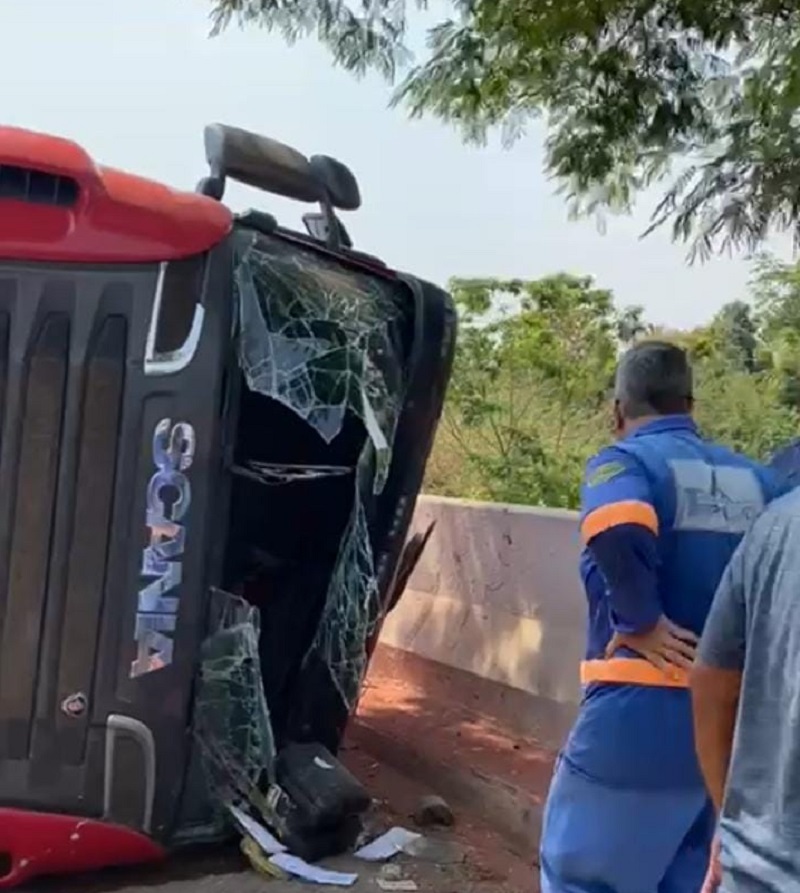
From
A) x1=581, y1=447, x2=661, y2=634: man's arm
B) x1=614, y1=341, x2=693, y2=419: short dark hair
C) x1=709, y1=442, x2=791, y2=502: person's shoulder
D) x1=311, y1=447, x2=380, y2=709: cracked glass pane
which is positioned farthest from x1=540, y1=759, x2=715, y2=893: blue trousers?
x1=311, y1=447, x2=380, y2=709: cracked glass pane

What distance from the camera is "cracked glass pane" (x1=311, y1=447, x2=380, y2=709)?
457cm

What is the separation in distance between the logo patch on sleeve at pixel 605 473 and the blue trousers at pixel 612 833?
0.65 meters

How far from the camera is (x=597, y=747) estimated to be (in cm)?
320

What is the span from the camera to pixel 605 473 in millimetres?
3188

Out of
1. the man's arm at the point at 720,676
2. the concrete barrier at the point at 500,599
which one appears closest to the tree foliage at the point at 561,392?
the concrete barrier at the point at 500,599

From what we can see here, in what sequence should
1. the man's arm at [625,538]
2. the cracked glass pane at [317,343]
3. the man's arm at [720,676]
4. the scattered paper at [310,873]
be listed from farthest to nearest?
the scattered paper at [310,873] < the cracked glass pane at [317,343] < the man's arm at [625,538] < the man's arm at [720,676]

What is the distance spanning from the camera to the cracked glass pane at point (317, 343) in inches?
161

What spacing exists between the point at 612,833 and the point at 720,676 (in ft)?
4.24

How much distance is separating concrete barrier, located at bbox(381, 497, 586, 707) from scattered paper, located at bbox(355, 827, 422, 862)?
1.09 metres

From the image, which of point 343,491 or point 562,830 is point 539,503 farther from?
point 562,830

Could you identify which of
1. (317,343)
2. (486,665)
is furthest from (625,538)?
(486,665)

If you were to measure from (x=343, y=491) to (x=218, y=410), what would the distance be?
85 centimetres

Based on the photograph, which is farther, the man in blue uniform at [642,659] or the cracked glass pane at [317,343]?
the cracked glass pane at [317,343]

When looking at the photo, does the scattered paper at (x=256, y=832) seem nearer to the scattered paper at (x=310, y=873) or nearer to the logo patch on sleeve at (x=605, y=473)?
the scattered paper at (x=310, y=873)
